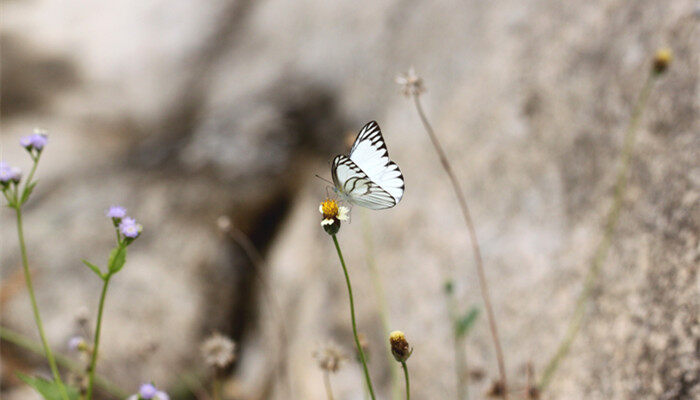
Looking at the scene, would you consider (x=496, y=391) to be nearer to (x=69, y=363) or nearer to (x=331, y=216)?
(x=331, y=216)

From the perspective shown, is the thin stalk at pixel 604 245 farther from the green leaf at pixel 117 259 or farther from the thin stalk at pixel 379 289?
the green leaf at pixel 117 259

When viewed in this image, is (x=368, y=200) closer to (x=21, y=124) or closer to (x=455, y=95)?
(x=455, y=95)

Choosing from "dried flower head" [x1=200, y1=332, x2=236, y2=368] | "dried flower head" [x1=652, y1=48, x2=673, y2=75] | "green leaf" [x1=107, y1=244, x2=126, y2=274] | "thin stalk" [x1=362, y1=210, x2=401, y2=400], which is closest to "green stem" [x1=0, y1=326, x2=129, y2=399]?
"dried flower head" [x1=200, y1=332, x2=236, y2=368]

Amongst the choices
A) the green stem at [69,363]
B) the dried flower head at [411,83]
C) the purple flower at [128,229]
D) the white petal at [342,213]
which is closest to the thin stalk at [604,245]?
the dried flower head at [411,83]

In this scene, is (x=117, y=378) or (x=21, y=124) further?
(x=21, y=124)

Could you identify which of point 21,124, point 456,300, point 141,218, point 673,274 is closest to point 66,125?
point 21,124

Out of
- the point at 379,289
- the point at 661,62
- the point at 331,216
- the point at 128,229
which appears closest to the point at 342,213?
the point at 331,216

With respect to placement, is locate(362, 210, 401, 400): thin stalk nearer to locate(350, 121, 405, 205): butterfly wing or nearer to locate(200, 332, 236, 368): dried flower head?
locate(200, 332, 236, 368): dried flower head
